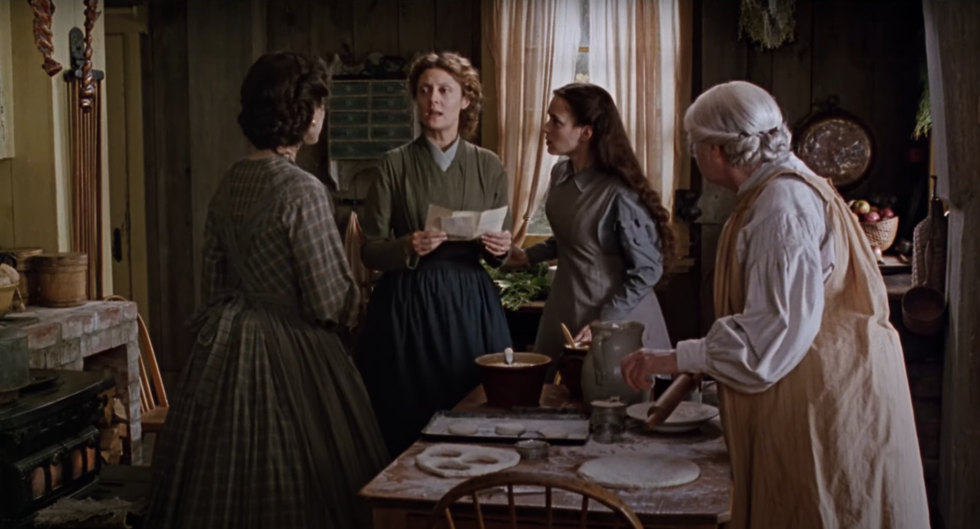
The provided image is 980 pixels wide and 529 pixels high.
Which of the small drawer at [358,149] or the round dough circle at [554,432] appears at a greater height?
the small drawer at [358,149]

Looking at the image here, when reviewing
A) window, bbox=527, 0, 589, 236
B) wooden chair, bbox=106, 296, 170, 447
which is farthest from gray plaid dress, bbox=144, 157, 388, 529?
window, bbox=527, 0, 589, 236

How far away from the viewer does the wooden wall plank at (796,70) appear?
5.14m

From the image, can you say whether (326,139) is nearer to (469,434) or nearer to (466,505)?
(469,434)

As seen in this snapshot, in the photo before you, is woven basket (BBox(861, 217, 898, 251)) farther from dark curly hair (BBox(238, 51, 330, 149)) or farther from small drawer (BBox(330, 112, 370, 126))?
dark curly hair (BBox(238, 51, 330, 149))

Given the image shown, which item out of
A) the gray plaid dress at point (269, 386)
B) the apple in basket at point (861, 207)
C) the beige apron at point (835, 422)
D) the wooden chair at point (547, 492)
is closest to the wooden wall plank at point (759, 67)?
the apple in basket at point (861, 207)

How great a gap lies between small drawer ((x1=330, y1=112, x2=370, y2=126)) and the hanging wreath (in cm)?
197

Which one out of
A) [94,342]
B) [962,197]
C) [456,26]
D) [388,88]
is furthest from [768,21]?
[94,342]

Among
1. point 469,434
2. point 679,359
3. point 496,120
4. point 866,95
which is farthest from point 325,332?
point 866,95

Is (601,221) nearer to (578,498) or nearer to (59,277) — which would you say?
(578,498)

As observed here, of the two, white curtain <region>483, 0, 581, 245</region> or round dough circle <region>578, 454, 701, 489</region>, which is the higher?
white curtain <region>483, 0, 581, 245</region>

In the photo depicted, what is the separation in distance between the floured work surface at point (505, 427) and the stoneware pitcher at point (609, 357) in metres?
0.09

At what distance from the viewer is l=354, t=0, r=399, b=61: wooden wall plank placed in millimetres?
5570

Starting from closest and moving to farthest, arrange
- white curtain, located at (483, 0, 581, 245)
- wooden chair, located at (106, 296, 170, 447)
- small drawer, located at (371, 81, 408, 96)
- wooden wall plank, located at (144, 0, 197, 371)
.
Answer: wooden chair, located at (106, 296, 170, 447) → white curtain, located at (483, 0, 581, 245) → small drawer, located at (371, 81, 408, 96) → wooden wall plank, located at (144, 0, 197, 371)

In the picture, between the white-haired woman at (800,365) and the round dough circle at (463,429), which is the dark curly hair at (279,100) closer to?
the round dough circle at (463,429)
